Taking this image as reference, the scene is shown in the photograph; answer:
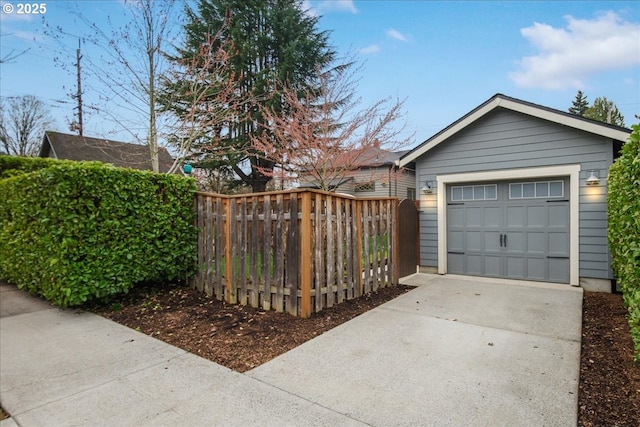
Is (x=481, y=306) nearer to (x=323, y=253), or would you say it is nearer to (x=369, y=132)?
(x=323, y=253)

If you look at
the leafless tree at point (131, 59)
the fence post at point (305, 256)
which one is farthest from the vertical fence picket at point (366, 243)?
the leafless tree at point (131, 59)

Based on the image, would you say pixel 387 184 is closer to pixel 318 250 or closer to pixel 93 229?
pixel 318 250

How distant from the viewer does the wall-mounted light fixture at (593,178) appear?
5.63 metres

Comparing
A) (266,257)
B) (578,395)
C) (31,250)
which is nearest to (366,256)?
(266,257)

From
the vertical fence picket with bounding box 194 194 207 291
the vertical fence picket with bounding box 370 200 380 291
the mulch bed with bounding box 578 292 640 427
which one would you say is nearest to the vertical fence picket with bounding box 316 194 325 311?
the vertical fence picket with bounding box 370 200 380 291

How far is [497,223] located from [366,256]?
127 inches

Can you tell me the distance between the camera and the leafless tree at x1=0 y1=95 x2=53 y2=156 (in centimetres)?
1986

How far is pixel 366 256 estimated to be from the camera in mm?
5293

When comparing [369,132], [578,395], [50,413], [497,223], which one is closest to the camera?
[50,413]

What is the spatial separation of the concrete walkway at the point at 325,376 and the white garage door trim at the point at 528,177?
6.76ft

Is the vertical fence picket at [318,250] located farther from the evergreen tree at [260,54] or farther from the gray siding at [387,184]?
the gray siding at [387,184]

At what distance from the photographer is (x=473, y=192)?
7000 millimetres

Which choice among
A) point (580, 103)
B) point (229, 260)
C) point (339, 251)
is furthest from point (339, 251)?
point (580, 103)

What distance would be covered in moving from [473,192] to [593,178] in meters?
1.97
